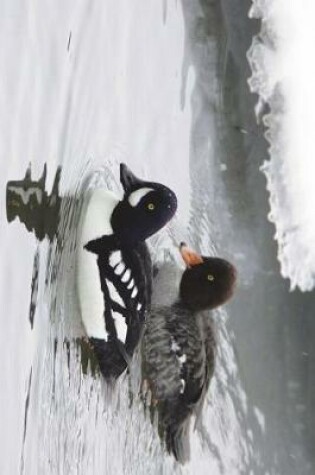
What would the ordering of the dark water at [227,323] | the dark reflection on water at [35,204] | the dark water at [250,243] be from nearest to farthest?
1. the dark reflection on water at [35,204]
2. the dark water at [227,323]
3. the dark water at [250,243]

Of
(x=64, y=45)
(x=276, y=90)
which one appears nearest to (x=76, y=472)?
(x=64, y=45)

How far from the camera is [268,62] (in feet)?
4.06

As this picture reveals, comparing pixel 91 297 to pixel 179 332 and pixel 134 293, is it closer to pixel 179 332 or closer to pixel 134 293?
pixel 134 293

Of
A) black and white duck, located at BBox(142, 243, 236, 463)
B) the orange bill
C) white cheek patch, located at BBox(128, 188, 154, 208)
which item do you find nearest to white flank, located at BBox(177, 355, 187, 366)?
black and white duck, located at BBox(142, 243, 236, 463)

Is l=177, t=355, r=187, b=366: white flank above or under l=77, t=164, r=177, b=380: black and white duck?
under

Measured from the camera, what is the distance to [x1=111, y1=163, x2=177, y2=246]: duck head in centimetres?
77

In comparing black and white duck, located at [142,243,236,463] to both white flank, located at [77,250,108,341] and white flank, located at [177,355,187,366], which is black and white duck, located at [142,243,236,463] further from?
white flank, located at [77,250,108,341]

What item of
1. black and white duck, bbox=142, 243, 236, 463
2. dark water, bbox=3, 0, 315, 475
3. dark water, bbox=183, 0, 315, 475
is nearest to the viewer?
dark water, bbox=3, 0, 315, 475

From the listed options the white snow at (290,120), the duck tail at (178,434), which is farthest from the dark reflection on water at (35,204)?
the white snow at (290,120)

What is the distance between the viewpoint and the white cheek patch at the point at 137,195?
0.78m

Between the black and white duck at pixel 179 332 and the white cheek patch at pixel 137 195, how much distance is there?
0.41ft

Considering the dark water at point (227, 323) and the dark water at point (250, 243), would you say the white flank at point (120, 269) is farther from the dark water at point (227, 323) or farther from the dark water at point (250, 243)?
the dark water at point (250, 243)

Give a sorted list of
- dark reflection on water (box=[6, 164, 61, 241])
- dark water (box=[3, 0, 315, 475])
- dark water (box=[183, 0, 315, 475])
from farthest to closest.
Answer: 1. dark water (box=[183, 0, 315, 475])
2. dark water (box=[3, 0, 315, 475])
3. dark reflection on water (box=[6, 164, 61, 241])

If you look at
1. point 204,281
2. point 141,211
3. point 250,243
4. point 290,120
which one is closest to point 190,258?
point 204,281
